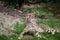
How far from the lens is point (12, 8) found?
68.2 ft

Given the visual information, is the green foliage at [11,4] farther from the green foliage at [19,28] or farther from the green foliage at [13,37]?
the green foliage at [13,37]

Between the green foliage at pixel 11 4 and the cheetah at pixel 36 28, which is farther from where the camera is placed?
the green foliage at pixel 11 4

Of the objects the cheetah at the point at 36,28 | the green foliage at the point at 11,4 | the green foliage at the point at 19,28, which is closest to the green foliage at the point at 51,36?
the cheetah at the point at 36,28

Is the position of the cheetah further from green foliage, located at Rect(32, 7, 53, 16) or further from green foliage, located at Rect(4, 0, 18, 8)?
green foliage, located at Rect(4, 0, 18, 8)

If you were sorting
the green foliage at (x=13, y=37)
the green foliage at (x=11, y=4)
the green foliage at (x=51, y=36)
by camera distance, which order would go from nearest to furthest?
the green foliage at (x=13, y=37) < the green foliage at (x=51, y=36) < the green foliage at (x=11, y=4)

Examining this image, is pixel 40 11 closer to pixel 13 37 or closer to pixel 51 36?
pixel 51 36

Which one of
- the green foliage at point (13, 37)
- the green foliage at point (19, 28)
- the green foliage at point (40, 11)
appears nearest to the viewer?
the green foliage at point (13, 37)

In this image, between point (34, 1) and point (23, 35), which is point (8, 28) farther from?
point (34, 1)

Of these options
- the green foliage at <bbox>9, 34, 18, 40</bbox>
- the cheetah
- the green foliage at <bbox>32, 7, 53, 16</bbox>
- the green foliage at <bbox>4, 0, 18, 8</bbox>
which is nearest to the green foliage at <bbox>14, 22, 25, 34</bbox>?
the cheetah

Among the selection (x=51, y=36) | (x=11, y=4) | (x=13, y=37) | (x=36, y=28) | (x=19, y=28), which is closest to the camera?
→ (x=13, y=37)

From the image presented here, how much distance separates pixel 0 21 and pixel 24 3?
7.40 meters

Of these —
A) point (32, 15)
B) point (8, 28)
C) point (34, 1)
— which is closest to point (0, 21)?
point (8, 28)

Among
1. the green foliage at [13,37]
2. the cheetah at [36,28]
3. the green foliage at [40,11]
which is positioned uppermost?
the cheetah at [36,28]

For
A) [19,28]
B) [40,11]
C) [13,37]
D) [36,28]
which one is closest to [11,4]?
[40,11]
